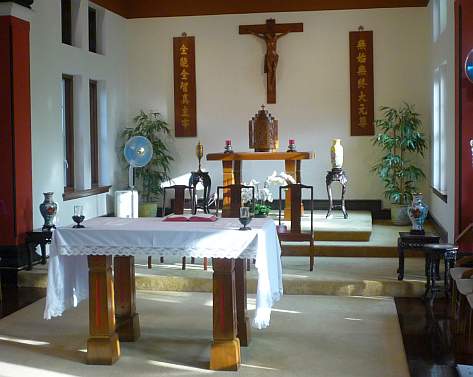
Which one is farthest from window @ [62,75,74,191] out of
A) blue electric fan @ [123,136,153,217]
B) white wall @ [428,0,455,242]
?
white wall @ [428,0,455,242]

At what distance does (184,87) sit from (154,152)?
3.61ft

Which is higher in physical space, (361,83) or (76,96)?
(361,83)

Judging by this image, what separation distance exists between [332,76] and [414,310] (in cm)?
530

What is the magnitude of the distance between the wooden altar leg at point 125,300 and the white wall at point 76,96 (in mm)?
3069

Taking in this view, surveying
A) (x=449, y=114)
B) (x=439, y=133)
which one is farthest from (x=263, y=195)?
(x=439, y=133)

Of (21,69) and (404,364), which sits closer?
(404,364)

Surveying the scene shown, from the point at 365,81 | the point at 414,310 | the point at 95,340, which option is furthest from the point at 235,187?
the point at 365,81

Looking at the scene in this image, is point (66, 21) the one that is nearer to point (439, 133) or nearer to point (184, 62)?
point (184, 62)

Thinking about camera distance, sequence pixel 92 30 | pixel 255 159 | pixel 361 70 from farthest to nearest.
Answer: pixel 361 70 < pixel 92 30 < pixel 255 159

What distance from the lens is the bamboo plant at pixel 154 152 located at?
11.0m

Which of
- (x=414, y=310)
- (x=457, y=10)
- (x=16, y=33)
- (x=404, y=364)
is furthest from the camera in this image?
(x=16, y=33)

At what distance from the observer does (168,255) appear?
4.93 metres

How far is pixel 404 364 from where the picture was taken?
4820mm

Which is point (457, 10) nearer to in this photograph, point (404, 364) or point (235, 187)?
point (235, 187)
